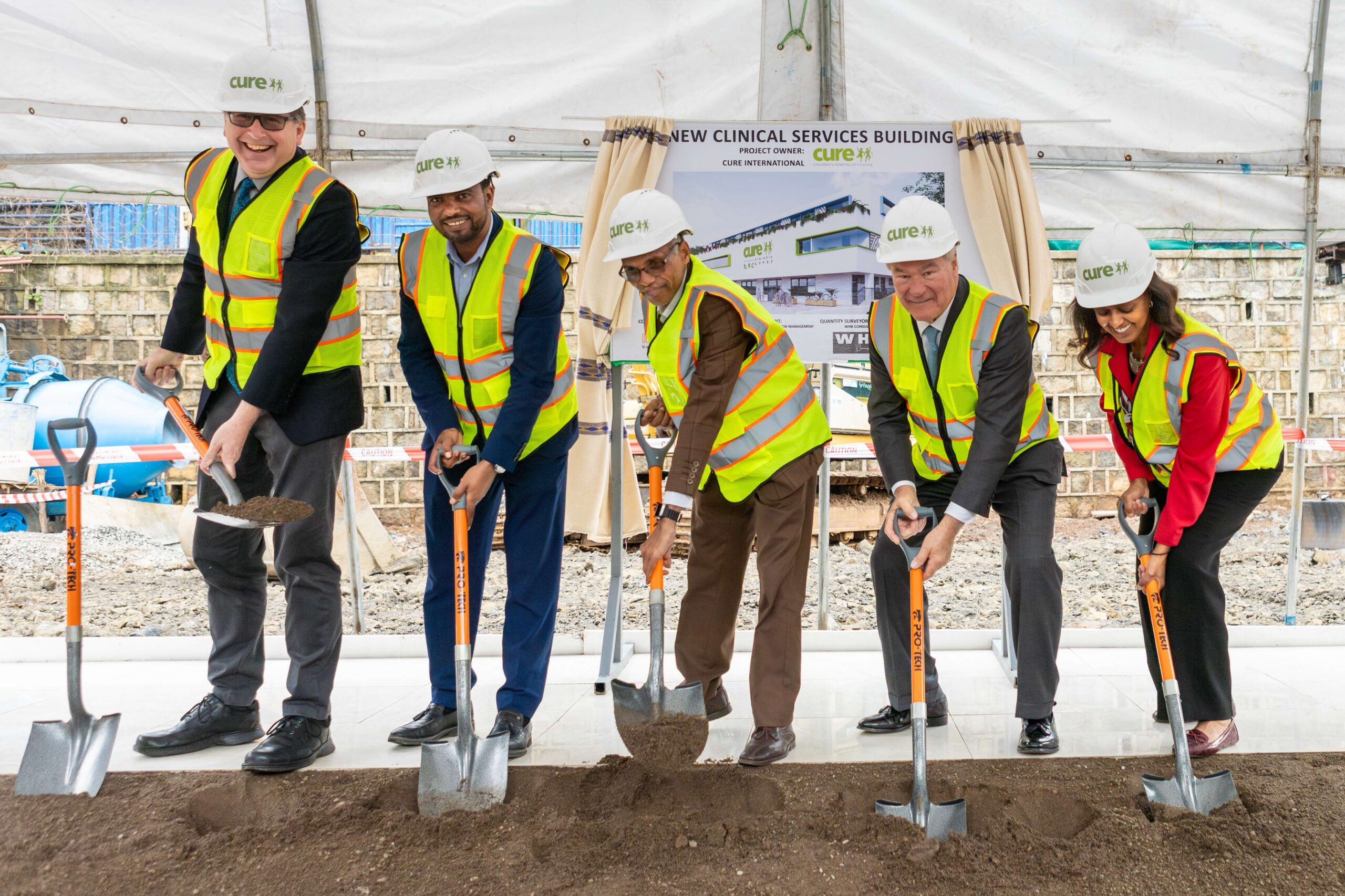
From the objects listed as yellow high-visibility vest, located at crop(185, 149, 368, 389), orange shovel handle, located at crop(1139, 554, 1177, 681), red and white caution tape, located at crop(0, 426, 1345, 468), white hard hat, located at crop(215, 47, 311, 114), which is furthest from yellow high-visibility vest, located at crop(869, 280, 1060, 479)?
red and white caution tape, located at crop(0, 426, 1345, 468)

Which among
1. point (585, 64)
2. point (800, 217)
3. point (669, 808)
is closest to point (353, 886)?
point (669, 808)

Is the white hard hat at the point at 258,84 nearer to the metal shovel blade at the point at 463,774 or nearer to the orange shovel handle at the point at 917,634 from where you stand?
the metal shovel blade at the point at 463,774

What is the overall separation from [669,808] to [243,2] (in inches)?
140

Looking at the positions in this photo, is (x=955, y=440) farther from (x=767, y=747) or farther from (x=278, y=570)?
(x=278, y=570)

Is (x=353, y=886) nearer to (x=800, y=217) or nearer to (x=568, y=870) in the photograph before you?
(x=568, y=870)

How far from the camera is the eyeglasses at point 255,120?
2832 millimetres

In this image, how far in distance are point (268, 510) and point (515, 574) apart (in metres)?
0.75

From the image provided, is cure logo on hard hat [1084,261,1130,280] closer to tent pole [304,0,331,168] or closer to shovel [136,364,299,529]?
shovel [136,364,299,529]

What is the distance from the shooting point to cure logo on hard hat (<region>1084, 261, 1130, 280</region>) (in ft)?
9.27

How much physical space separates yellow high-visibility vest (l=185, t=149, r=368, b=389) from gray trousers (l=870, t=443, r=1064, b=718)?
171 centimetres

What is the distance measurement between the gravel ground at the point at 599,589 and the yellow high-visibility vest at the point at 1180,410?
3.00 m

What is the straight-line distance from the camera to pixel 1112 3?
4270 mm

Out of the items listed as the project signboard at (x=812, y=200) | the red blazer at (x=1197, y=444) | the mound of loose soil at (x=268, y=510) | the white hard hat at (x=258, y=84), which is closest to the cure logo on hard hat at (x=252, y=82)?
the white hard hat at (x=258, y=84)

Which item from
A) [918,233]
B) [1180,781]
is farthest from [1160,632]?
[918,233]
